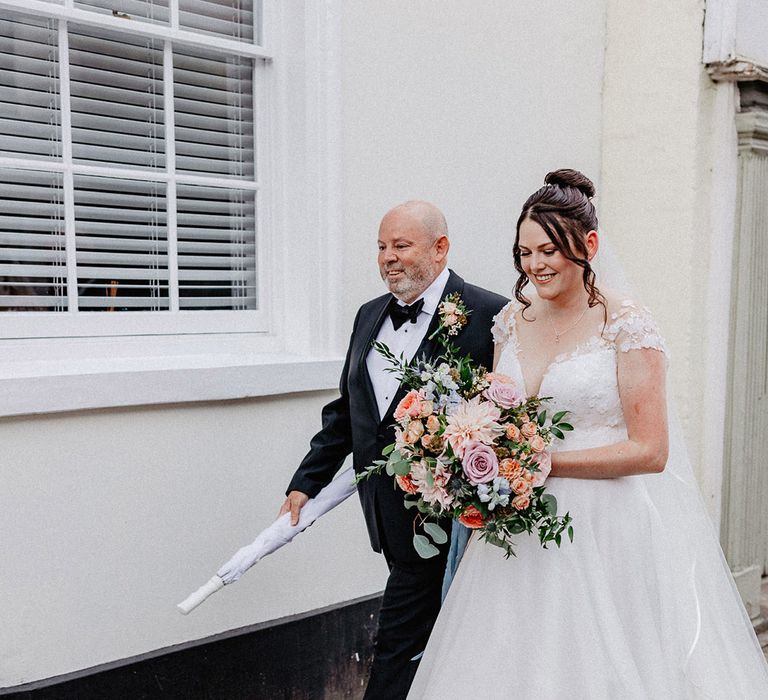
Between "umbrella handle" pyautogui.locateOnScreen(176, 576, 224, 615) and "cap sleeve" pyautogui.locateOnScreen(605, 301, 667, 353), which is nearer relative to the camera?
"cap sleeve" pyautogui.locateOnScreen(605, 301, 667, 353)

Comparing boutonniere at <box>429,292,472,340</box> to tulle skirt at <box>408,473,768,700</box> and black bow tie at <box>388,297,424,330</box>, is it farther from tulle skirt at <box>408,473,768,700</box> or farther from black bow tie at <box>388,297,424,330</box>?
tulle skirt at <box>408,473,768,700</box>

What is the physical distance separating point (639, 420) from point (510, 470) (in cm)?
43

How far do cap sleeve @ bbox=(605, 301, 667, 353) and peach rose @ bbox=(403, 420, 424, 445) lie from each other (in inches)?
24.5

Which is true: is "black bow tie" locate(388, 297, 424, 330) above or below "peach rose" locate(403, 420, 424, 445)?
above

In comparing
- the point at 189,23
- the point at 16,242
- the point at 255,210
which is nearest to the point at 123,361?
the point at 16,242

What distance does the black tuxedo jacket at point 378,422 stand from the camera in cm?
261

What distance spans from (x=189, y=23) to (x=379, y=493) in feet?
6.76

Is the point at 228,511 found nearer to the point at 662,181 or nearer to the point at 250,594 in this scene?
the point at 250,594

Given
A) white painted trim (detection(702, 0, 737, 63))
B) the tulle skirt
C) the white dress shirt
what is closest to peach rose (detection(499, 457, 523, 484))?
the tulle skirt

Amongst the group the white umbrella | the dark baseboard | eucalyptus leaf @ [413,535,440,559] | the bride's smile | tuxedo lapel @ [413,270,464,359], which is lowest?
the dark baseboard

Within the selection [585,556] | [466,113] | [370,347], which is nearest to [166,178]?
[370,347]

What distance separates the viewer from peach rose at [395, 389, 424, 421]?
2.20 m

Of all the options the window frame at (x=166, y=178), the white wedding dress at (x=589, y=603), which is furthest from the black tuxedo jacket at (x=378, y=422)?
the window frame at (x=166, y=178)

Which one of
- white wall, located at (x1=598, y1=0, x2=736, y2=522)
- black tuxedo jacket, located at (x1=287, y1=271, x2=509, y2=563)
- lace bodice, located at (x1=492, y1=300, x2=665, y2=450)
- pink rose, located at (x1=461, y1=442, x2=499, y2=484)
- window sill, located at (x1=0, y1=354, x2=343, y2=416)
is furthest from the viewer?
white wall, located at (x1=598, y1=0, x2=736, y2=522)
